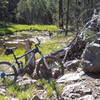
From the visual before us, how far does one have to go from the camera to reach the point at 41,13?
60.0m

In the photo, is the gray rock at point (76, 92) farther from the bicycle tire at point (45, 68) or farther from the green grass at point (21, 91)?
the bicycle tire at point (45, 68)

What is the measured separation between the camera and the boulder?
466cm

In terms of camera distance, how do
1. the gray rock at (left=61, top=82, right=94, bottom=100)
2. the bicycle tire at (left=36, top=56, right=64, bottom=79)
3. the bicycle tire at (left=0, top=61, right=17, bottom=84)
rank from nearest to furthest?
the gray rock at (left=61, top=82, right=94, bottom=100) < the bicycle tire at (left=0, top=61, right=17, bottom=84) < the bicycle tire at (left=36, top=56, right=64, bottom=79)

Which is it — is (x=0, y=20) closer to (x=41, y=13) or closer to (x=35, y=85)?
(x=41, y=13)

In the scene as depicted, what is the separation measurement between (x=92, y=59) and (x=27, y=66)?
6.40ft

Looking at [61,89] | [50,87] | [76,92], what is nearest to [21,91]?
[50,87]

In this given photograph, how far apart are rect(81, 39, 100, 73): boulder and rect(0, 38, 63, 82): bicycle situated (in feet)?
3.47

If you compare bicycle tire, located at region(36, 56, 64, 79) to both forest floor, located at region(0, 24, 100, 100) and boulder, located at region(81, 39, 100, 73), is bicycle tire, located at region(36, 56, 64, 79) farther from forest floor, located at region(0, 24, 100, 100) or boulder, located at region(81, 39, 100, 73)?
boulder, located at region(81, 39, 100, 73)

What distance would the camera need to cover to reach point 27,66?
5.61 m

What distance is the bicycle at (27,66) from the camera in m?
5.39

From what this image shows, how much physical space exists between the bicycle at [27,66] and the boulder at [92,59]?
1.06 m

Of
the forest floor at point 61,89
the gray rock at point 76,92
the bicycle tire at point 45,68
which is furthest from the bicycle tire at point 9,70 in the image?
the gray rock at point 76,92

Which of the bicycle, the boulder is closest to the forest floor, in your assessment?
the boulder

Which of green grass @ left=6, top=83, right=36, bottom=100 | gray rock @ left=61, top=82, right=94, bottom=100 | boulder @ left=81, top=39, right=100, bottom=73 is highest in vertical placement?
boulder @ left=81, top=39, right=100, bottom=73
